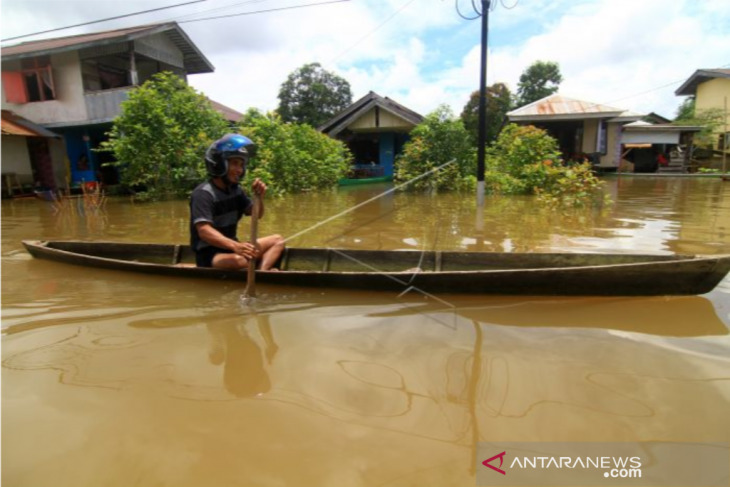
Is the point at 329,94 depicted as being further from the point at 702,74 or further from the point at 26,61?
the point at 702,74

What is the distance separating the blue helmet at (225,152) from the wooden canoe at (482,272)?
3.52 ft

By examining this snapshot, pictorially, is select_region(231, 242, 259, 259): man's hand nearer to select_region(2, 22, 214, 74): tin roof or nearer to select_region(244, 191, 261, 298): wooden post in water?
select_region(244, 191, 261, 298): wooden post in water

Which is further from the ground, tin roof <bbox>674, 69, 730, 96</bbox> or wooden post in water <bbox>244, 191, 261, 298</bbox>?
tin roof <bbox>674, 69, 730, 96</bbox>

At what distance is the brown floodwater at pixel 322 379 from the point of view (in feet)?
6.72

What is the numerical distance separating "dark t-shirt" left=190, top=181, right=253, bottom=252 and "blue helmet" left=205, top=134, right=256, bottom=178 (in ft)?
0.73

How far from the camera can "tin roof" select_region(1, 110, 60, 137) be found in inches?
555

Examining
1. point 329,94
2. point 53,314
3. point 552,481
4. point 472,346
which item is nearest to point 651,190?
point 472,346

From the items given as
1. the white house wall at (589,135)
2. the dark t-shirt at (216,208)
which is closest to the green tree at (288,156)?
the dark t-shirt at (216,208)

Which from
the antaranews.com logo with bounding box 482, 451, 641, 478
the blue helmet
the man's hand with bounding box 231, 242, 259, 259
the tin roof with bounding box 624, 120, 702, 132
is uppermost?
the tin roof with bounding box 624, 120, 702, 132

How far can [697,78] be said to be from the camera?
24.3 metres

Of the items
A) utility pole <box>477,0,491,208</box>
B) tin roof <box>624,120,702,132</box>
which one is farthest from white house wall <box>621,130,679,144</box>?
utility pole <box>477,0,491,208</box>

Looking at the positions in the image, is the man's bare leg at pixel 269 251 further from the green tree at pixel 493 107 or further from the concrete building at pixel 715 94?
the concrete building at pixel 715 94

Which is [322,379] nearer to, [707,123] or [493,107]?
[493,107]

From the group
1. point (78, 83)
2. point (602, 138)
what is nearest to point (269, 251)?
point (78, 83)
